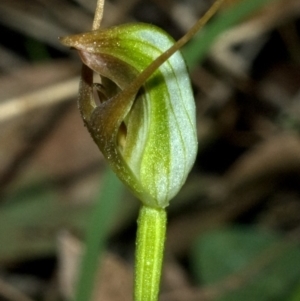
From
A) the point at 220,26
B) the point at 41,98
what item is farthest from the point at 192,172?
the point at 220,26

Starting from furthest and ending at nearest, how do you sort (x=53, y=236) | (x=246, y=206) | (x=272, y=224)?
(x=272, y=224) < (x=246, y=206) < (x=53, y=236)

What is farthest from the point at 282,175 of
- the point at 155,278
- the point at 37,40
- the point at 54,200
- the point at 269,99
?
the point at 155,278

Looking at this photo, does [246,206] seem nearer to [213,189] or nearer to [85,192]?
[213,189]

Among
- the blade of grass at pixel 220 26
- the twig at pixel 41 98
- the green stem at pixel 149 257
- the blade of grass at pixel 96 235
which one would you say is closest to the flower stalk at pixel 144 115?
the green stem at pixel 149 257

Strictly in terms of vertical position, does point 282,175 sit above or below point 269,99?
below

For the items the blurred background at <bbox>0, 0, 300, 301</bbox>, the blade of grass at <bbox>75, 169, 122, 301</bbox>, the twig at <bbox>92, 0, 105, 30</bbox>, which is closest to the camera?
the twig at <bbox>92, 0, 105, 30</bbox>

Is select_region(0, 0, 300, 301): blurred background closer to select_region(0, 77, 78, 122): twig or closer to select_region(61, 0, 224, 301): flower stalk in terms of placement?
select_region(0, 77, 78, 122): twig

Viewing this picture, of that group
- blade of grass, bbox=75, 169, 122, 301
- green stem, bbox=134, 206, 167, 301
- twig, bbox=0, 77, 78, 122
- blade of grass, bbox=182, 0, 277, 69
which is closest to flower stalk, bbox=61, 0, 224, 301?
green stem, bbox=134, 206, 167, 301

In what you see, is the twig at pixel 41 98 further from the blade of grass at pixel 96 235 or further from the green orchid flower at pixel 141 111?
the green orchid flower at pixel 141 111
